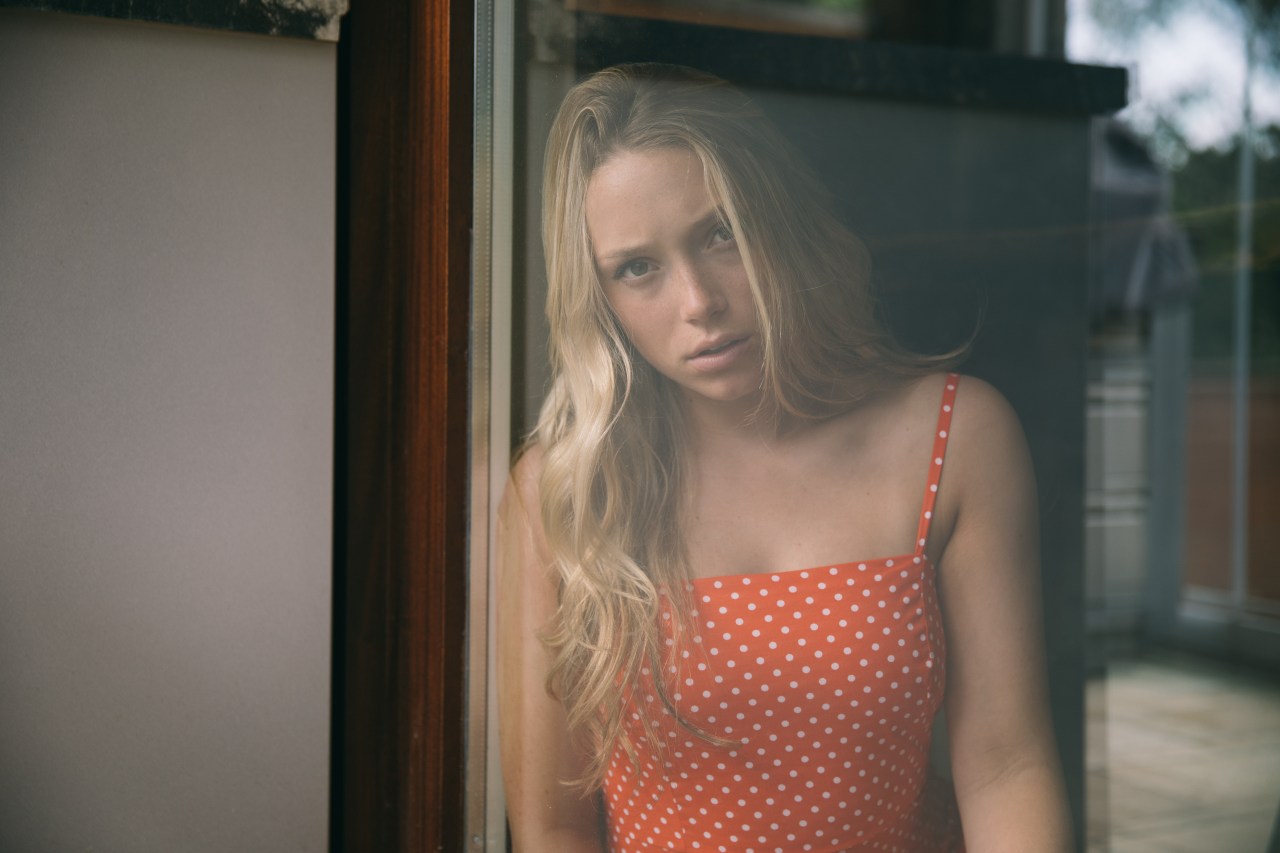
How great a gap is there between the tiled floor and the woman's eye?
2.08 feet

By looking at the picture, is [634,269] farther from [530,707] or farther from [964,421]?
[530,707]

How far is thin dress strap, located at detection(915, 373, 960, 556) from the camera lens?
2.36 ft

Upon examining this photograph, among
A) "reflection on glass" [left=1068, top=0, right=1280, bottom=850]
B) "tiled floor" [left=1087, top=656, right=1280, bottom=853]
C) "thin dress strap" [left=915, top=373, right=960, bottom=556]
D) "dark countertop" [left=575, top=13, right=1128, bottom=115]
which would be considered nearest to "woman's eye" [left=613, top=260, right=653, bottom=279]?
"dark countertop" [left=575, top=13, right=1128, bottom=115]

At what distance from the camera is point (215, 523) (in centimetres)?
141

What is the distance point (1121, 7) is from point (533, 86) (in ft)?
4.04

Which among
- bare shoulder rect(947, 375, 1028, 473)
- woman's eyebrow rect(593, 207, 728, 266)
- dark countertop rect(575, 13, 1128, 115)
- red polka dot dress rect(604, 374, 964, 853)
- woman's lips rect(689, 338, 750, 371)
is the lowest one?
red polka dot dress rect(604, 374, 964, 853)

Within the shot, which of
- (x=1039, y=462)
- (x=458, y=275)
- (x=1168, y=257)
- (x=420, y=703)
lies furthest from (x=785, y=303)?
(x=1168, y=257)

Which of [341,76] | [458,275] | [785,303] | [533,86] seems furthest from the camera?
[341,76]

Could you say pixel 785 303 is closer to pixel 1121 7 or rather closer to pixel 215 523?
pixel 215 523

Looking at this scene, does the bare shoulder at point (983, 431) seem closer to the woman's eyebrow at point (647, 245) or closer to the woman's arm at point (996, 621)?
the woman's arm at point (996, 621)

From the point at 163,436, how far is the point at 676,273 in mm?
824

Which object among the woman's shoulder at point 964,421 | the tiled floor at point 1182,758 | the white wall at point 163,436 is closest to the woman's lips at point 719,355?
the woman's shoulder at point 964,421

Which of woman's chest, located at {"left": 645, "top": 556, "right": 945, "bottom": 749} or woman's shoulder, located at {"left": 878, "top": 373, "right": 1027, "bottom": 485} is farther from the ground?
woman's shoulder, located at {"left": 878, "top": 373, "right": 1027, "bottom": 485}

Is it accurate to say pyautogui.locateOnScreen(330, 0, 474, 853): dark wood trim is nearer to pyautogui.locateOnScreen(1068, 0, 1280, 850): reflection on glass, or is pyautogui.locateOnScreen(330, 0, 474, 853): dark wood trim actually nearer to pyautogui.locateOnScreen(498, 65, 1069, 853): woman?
pyautogui.locateOnScreen(498, 65, 1069, 853): woman
